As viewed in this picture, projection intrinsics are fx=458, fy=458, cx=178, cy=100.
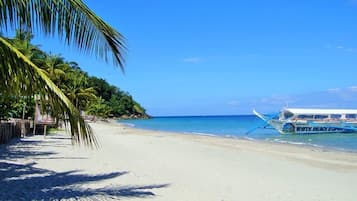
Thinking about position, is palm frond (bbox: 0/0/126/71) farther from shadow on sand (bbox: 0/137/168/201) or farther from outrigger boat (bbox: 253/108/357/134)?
outrigger boat (bbox: 253/108/357/134)

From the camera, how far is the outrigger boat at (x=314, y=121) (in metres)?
51.3

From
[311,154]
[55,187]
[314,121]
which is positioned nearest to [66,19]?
[55,187]

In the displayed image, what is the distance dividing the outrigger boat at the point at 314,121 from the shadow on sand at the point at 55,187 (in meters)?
43.2

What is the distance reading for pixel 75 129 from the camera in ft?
18.1

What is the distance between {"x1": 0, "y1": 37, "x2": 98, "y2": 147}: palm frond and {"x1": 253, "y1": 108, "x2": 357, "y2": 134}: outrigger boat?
4808 cm

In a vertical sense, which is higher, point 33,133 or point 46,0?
point 46,0

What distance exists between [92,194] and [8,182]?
2090 millimetres

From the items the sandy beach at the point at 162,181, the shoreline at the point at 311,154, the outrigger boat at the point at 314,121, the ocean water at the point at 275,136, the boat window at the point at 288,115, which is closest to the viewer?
the sandy beach at the point at 162,181

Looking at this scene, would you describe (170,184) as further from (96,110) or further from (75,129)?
(96,110)

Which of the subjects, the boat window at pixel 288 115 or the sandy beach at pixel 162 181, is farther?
the boat window at pixel 288 115

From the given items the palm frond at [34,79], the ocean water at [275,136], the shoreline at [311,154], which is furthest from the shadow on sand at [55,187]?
the ocean water at [275,136]

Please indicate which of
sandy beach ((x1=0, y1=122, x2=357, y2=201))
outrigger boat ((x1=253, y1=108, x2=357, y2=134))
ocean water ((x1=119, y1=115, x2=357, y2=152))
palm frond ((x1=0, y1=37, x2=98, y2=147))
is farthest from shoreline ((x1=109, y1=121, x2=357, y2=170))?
outrigger boat ((x1=253, y1=108, x2=357, y2=134))

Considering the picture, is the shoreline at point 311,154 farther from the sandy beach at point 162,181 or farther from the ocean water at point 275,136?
the ocean water at point 275,136

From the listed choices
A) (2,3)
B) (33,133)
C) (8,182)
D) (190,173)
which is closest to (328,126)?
(33,133)
